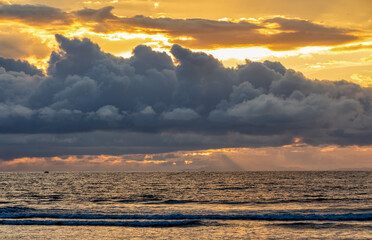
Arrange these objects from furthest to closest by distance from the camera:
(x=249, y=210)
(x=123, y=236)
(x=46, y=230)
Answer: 1. (x=249, y=210)
2. (x=46, y=230)
3. (x=123, y=236)

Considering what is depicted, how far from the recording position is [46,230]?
166ft

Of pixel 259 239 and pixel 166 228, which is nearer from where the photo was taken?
pixel 259 239

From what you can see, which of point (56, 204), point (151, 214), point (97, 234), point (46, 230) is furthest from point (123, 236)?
point (56, 204)

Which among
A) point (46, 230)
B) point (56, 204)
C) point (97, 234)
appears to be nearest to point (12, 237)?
point (46, 230)

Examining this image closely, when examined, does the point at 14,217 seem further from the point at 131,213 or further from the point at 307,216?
the point at 307,216

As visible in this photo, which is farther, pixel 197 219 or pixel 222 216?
pixel 222 216

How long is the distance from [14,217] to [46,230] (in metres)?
14.9

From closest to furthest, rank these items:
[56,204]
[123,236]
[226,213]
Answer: [123,236] < [226,213] < [56,204]

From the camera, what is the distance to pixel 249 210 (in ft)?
232

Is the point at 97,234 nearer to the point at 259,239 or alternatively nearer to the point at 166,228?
the point at 166,228

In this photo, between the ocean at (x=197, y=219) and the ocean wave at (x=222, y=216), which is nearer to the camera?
the ocean at (x=197, y=219)

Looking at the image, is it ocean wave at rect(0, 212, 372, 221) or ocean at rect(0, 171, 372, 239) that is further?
ocean wave at rect(0, 212, 372, 221)

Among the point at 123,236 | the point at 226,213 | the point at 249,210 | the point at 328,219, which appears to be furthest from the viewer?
the point at 249,210

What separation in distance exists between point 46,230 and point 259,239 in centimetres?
2464
